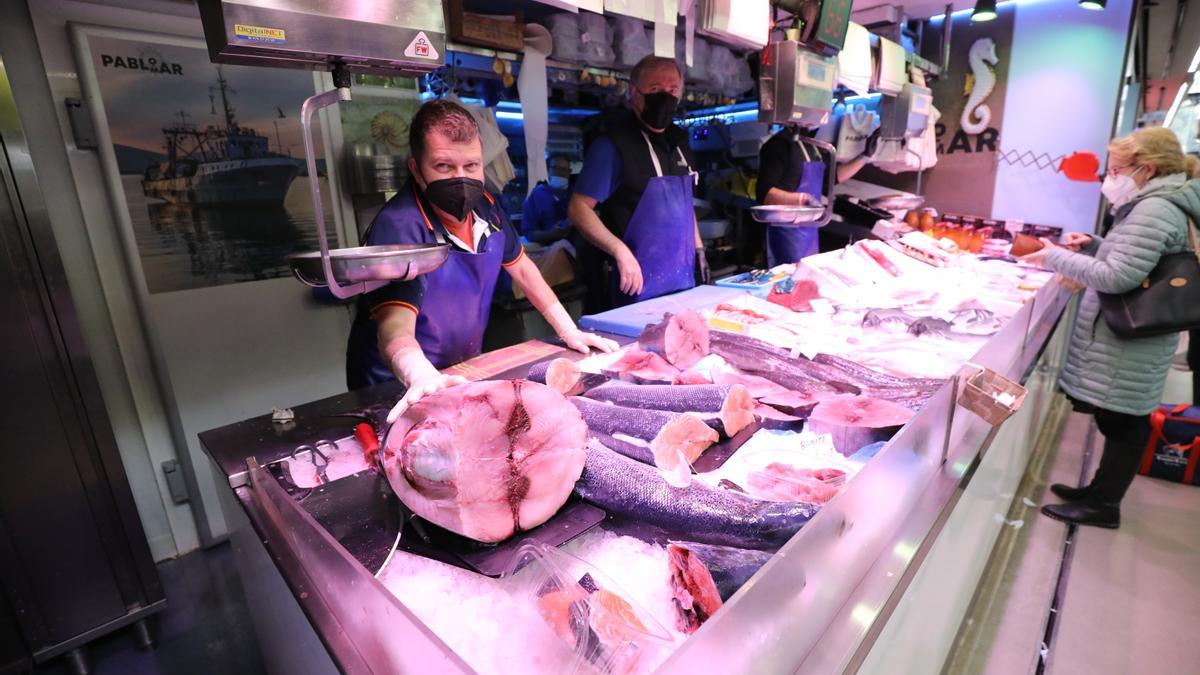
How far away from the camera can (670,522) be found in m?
1.10

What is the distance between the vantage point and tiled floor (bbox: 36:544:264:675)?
2625 millimetres

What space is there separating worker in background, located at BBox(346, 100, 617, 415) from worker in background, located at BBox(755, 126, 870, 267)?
2344 millimetres

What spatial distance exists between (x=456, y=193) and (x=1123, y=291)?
330 cm

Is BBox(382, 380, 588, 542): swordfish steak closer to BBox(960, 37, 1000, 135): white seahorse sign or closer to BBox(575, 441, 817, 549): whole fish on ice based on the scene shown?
BBox(575, 441, 817, 549): whole fish on ice

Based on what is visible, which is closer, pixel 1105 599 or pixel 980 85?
pixel 1105 599

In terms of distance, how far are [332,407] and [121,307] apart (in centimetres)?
207

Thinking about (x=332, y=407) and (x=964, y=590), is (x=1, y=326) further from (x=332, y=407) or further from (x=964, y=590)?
(x=964, y=590)

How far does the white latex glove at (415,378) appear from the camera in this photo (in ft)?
4.82

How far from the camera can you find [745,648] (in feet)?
2.42

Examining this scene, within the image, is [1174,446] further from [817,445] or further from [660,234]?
[817,445]

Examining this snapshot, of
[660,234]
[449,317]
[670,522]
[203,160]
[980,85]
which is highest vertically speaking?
[980,85]

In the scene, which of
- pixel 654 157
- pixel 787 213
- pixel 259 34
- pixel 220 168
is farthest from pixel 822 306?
pixel 220 168

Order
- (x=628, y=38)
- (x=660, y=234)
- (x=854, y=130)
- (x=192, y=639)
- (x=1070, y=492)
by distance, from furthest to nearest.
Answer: (x=854, y=130)
(x=628, y=38)
(x=660, y=234)
(x=1070, y=492)
(x=192, y=639)

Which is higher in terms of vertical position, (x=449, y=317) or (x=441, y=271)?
(x=441, y=271)
